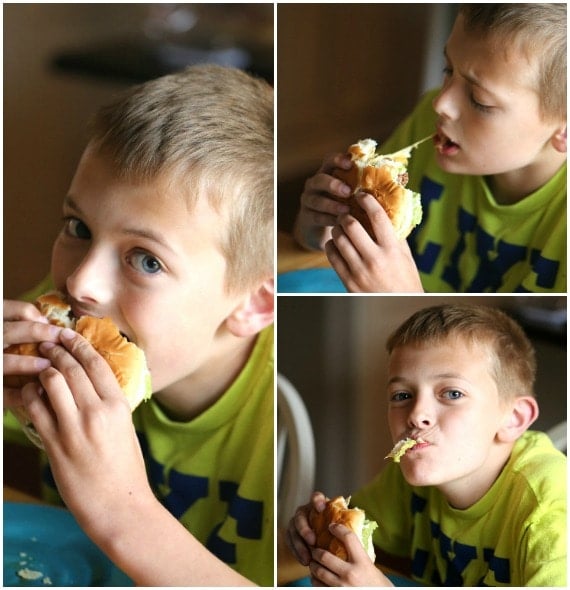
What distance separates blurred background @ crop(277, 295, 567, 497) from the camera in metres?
1.40

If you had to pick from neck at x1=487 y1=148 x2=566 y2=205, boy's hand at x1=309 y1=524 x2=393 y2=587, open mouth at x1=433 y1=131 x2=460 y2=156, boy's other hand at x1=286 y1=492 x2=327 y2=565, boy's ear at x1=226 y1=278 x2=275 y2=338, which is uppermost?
open mouth at x1=433 y1=131 x2=460 y2=156

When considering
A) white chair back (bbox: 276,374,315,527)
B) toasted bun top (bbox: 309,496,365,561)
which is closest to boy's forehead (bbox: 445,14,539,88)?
white chair back (bbox: 276,374,315,527)

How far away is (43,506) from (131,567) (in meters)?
0.17

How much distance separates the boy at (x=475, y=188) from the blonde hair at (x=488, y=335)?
4 centimetres

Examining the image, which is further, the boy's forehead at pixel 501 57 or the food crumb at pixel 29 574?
the food crumb at pixel 29 574

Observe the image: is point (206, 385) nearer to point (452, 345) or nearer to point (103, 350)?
point (103, 350)

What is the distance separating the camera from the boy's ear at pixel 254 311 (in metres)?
1.41

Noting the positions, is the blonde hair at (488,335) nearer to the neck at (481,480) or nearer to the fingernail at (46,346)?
the neck at (481,480)

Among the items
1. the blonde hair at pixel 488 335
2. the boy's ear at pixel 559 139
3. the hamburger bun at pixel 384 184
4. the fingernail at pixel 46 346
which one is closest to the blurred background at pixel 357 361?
the blonde hair at pixel 488 335

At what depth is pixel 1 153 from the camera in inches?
56.3

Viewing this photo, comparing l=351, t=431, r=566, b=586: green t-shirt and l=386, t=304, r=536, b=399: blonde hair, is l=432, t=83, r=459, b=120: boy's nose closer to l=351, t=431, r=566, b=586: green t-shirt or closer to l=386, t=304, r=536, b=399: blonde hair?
l=386, t=304, r=536, b=399: blonde hair

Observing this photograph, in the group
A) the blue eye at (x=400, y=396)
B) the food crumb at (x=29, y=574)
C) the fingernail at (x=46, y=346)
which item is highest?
the fingernail at (x=46, y=346)

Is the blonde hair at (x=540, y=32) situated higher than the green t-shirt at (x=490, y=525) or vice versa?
the blonde hair at (x=540, y=32)

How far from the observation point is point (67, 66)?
1430mm
